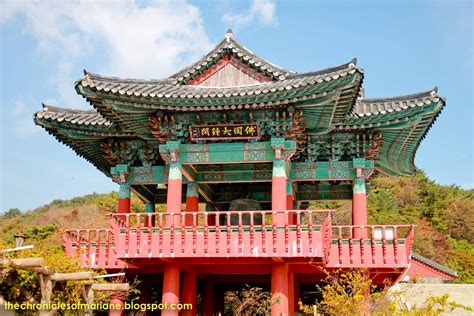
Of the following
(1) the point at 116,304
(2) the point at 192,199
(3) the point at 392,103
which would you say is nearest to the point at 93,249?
(1) the point at 116,304

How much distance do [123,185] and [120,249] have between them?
390 centimetres

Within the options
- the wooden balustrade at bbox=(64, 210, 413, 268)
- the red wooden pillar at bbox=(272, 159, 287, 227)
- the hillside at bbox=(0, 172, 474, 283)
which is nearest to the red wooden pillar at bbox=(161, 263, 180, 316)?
the wooden balustrade at bbox=(64, 210, 413, 268)

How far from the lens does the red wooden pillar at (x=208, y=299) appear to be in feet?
66.7

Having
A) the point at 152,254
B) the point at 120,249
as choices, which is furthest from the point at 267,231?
the point at 120,249

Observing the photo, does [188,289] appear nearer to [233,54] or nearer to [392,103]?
[233,54]

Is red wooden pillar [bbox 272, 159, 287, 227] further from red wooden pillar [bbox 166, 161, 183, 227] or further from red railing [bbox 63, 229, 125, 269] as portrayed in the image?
red railing [bbox 63, 229, 125, 269]

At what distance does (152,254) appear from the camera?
1517 cm

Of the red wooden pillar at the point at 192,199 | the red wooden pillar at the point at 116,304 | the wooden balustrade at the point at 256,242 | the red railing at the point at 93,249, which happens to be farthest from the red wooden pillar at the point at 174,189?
the red wooden pillar at the point at 116,304

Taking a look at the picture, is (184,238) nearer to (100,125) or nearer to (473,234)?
(100,125)

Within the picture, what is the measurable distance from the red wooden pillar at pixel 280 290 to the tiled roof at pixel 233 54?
5.88 m

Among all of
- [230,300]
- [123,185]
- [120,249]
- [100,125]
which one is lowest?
[230,300]

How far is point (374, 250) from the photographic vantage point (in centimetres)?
1606

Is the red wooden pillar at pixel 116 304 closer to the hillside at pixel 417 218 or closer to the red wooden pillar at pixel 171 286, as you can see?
the red wooden pillar at pixel 171 286

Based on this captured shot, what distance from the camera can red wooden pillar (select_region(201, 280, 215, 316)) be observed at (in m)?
20.3
